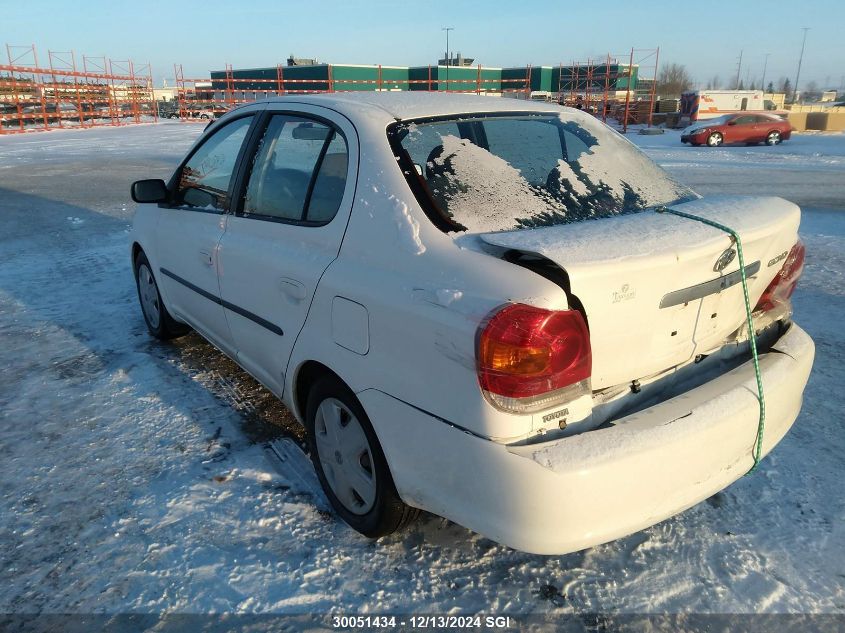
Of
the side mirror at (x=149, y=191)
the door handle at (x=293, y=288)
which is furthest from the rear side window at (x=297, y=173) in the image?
the side mirror at (x=149, y=191)

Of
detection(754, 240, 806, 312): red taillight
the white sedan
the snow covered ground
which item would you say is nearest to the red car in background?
the snow covered ground

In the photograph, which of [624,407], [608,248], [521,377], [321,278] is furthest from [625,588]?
[321,278]

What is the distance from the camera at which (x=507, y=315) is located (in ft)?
5.79

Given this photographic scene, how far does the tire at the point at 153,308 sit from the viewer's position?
Result: 4.42 meters

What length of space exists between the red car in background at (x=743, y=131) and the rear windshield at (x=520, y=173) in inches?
894

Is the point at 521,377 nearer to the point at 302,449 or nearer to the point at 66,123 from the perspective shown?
the point at 302,449

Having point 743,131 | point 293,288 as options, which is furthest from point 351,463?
point 743,131

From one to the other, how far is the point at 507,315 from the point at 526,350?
114mm

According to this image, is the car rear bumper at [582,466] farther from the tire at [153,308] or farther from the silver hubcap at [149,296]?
Result: the silver hubcap at [149,296]

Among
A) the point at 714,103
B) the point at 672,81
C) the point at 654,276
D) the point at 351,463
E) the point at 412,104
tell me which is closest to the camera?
the point at 654,276

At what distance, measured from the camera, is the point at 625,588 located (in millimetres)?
2209

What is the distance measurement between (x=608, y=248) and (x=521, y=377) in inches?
19.4

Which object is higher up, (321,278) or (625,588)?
(321,278)

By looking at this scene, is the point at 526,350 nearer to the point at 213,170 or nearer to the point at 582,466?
the point at 582,466
